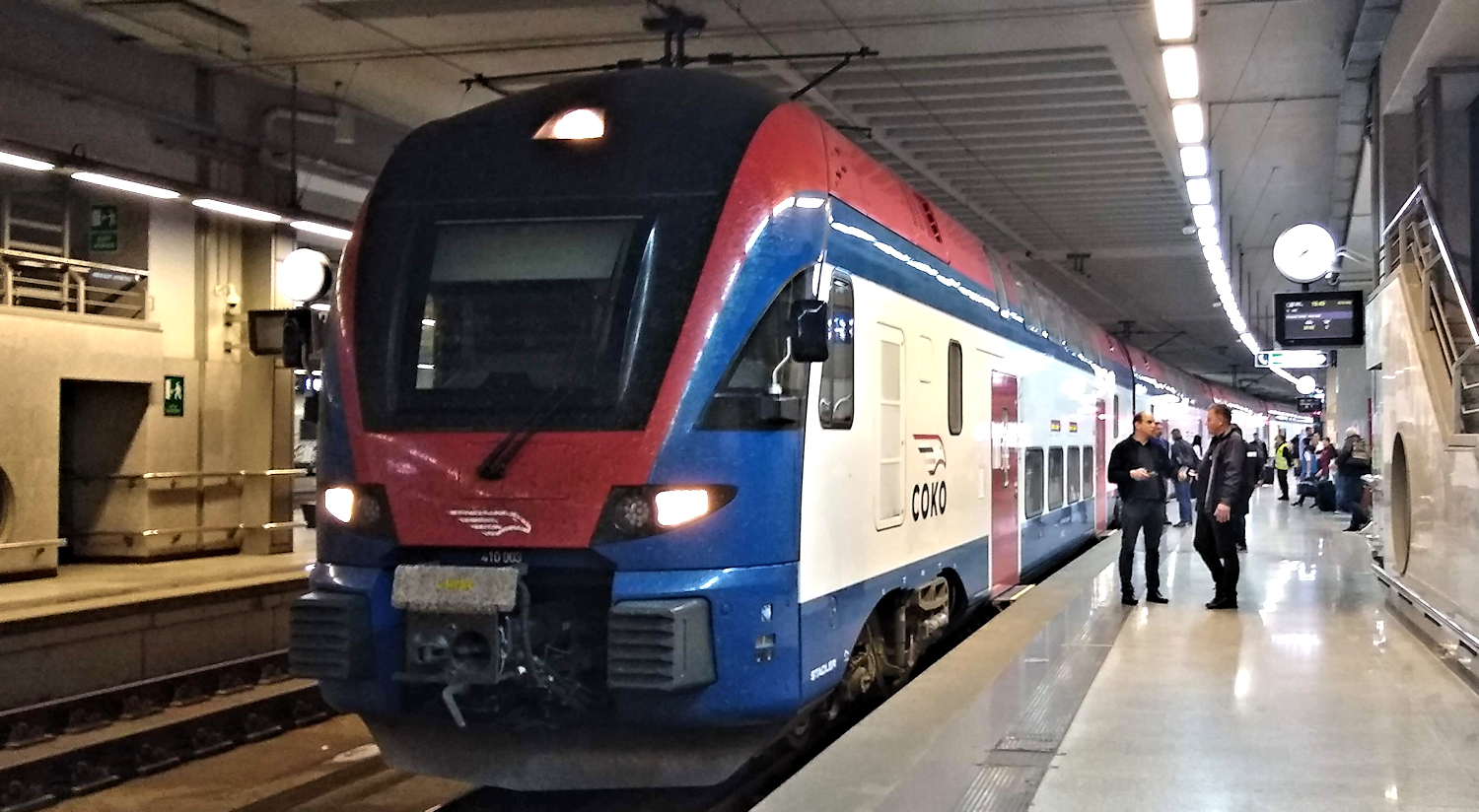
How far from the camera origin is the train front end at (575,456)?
18.1 ft

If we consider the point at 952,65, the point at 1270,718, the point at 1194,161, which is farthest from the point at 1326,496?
the point at 1270,718

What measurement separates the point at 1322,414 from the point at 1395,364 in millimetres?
33520

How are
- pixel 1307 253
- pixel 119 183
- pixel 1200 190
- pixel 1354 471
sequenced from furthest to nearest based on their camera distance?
pixel 1354 471 → pixel 1200 190 → pixel 1307 253 → pixel 119 183

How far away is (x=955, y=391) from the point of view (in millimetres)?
8711

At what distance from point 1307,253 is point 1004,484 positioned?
5.74 meters

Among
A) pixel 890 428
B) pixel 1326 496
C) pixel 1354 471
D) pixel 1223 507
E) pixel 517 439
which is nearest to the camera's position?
pixel 517 439

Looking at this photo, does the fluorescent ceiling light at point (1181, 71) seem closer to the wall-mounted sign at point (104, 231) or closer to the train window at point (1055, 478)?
the train window at point (1055, 478)

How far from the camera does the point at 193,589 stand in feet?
38.6

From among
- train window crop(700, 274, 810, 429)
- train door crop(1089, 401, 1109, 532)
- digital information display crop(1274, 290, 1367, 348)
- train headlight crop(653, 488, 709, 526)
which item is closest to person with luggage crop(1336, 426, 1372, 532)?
train door crop(1089, 401, 1109, 532)

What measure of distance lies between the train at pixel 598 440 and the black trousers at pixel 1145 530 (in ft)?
16.2

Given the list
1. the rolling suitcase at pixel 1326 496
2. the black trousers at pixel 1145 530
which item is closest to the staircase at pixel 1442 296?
the black trousers at pixel 1145 530

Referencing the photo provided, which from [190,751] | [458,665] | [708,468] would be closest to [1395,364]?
[708,468]

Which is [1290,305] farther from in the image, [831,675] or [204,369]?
[204,369]

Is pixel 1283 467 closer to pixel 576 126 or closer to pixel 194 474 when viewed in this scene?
pixel 194 474
